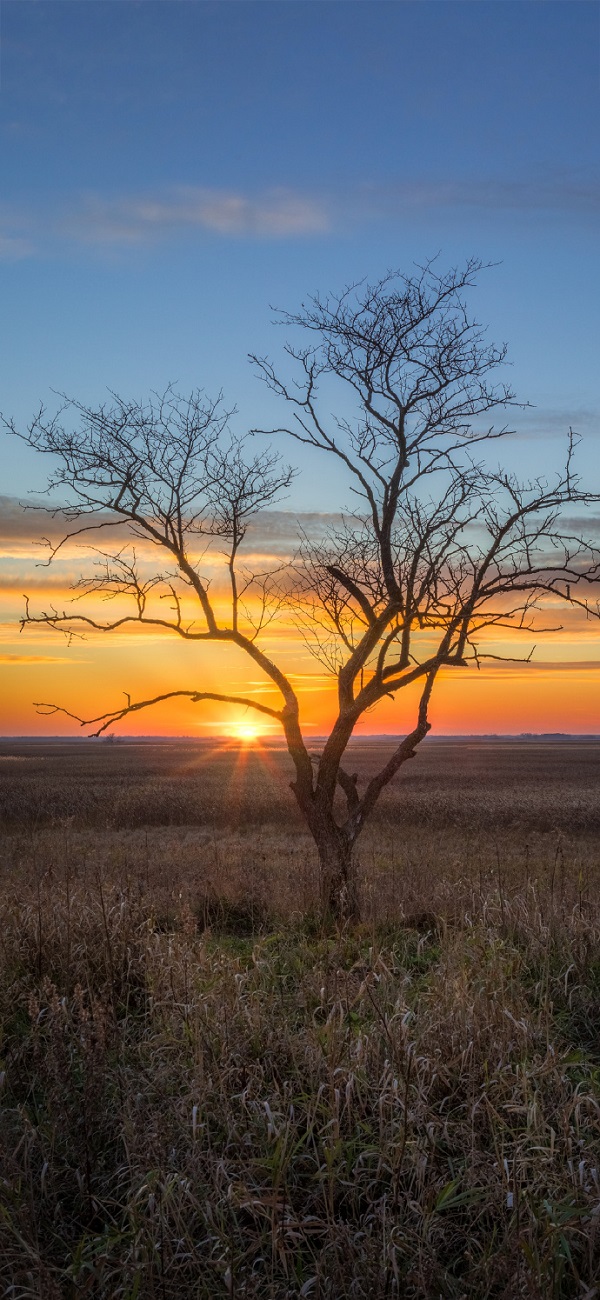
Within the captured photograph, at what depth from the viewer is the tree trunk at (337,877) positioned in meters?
10.2

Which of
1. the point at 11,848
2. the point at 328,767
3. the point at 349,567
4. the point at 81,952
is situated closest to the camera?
the point at 81,952

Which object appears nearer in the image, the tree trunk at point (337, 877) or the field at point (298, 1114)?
the field at point (298, 1114)

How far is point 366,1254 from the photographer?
4.02 meters

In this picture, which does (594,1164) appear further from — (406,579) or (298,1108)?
(406,579)

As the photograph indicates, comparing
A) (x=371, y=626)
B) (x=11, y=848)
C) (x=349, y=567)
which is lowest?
(x=11, y=848)

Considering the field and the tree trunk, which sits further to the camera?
the tree trunk

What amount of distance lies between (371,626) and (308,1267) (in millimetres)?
9066

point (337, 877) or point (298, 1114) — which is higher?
point (337, 877)

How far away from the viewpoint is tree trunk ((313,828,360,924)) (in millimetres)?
10242

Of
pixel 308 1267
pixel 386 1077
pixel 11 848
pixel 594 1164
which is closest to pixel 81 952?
pixel 386 1077

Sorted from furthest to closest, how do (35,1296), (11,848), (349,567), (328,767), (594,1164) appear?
1. (11,848)
2. (349,567)
3. (328,767)
4. (594,1164)
5. (35,1296)

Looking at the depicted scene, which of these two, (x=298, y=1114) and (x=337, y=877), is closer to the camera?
(x=298, y=1114)

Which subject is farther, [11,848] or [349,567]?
[11,848]

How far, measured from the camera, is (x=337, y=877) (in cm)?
1151
